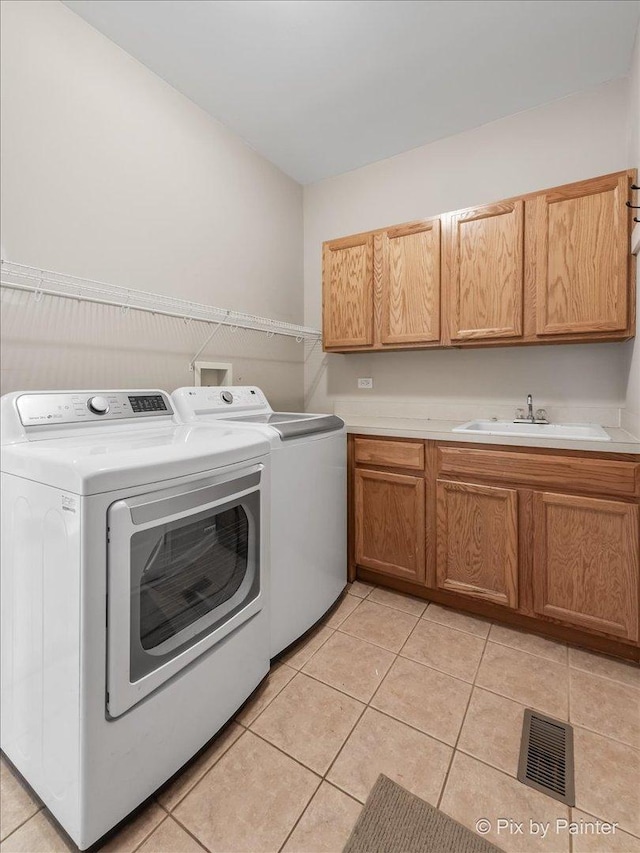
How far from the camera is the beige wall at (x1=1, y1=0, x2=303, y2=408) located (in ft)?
5.09

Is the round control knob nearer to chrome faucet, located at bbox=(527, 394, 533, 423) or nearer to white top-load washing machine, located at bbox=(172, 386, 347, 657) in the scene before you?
white top-load washing machine, located at bbox=(172, 386, 347, 657)

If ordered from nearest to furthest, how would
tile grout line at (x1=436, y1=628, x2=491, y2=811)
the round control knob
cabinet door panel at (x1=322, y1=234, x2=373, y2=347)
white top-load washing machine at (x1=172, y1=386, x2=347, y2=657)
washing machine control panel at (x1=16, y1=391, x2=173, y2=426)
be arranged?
tile grout line at (x1=436, y1=628, x2=491, y2=811) → washing machine control panel at (x1=16, y1=391, x2=173, y2=426) → the round control knob → white top-load washing machine at (x1=172, y1=386, x2=347, y2=657) → cabinet door panel at (x1=322, y1=234, x2=373, y2=347)

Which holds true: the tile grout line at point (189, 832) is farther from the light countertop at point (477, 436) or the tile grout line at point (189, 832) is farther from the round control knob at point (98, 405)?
Result: the light countertop at point (477, 436)

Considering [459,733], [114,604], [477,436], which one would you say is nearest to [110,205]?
[114,604]

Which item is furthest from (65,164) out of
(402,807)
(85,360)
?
(402,807)

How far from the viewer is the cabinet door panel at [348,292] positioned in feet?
8.36

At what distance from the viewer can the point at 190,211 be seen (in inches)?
88.0

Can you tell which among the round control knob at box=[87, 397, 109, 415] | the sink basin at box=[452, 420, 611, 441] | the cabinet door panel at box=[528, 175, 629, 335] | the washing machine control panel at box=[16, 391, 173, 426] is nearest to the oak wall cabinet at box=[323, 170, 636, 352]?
the cabinet door panel at box=[528, 175, 629, 335]

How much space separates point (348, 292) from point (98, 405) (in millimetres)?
1679

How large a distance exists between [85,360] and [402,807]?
193 cm

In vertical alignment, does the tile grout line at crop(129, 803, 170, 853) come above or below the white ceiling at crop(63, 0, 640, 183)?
below

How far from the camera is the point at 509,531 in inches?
73.7

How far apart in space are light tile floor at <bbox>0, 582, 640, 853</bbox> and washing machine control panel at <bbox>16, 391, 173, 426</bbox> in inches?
41.8

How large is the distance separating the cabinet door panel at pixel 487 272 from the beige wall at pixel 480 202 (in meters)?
0.34
